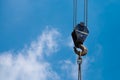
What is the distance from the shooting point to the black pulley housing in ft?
57.5

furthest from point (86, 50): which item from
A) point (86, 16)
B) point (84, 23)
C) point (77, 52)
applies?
point (86, 16)

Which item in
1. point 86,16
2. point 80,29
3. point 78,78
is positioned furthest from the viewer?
point 86,16

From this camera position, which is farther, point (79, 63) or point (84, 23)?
point (84, 23)

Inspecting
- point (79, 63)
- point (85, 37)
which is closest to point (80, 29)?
point (85, 37)

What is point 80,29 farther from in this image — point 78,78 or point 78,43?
point 78,78

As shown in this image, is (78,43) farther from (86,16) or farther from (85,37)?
(86,16)

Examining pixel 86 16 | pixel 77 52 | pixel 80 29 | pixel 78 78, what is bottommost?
pixel 78 78

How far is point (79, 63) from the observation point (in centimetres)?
1694

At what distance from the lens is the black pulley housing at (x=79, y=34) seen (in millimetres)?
17516

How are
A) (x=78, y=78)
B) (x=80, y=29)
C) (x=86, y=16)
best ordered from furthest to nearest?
(x=86, y=16) → (x=80, y=29) → (x=78, y=78)

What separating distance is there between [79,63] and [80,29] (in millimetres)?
1659

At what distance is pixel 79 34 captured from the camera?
17672 mm

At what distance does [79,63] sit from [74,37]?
124 centimetres

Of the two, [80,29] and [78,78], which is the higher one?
[80,29]
